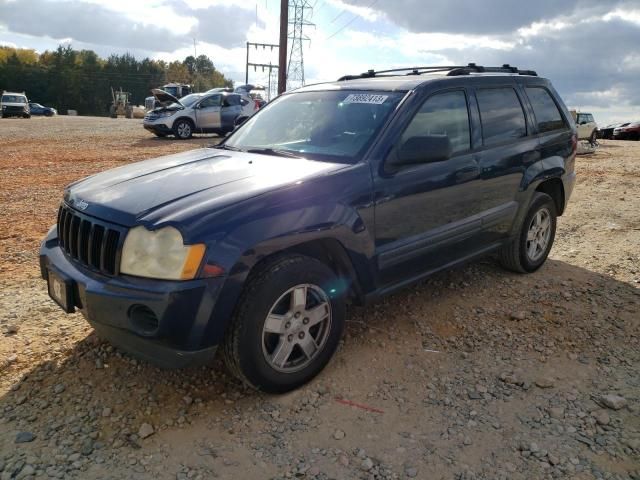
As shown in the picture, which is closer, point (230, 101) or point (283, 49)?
point (283, 49)

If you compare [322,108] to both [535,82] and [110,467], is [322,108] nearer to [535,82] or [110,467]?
[535,82]

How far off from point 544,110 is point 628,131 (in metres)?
25.1

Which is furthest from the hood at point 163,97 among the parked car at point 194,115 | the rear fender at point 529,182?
the rear fender at point 529,182

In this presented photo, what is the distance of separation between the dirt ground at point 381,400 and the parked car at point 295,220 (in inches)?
14.4

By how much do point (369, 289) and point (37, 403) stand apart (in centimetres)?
199

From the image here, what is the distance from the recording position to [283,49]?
1772cm

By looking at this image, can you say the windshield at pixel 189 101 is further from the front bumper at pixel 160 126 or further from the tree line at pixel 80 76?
the tree line at pixel 80 76

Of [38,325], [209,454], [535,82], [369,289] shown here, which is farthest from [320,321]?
[535,82]

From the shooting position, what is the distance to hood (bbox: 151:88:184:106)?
16698mm

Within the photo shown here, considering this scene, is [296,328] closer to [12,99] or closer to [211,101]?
[211,101]

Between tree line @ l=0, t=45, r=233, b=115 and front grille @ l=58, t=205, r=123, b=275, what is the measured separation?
84.5 meters

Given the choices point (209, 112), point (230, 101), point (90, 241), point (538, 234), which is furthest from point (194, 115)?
point (90, 241)

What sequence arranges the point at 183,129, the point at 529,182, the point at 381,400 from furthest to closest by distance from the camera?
1. the point at 183,129
2. the point at 529,182
3. the point at 381,400

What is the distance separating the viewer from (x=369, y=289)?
3.25 meters
